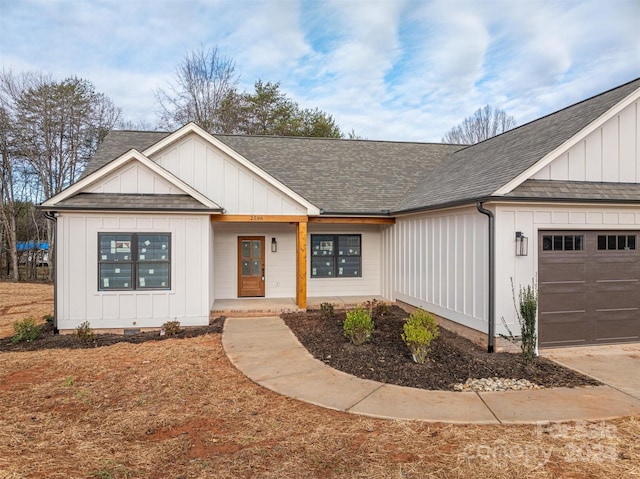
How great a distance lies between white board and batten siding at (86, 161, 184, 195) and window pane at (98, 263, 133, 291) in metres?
1.73

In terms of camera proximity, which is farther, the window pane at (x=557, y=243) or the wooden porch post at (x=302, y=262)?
the wooden porch post at (x=302, y=262)

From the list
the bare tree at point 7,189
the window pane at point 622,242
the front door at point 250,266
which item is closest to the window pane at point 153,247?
the front door at point 250,266

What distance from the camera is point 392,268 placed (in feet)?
39.0

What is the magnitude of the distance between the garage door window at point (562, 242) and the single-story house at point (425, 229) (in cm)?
2

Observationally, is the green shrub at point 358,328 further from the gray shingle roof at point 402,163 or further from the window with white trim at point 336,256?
the window with white trim at point 336,256

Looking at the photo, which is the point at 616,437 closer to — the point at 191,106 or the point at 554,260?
the point at 554,260

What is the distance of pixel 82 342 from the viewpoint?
7.64m

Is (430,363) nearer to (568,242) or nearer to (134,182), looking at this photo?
(568,242)

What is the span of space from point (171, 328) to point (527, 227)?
749 centimetres

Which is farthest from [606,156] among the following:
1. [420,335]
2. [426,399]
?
[426,399]

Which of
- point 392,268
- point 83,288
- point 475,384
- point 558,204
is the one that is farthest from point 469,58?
point 83,288

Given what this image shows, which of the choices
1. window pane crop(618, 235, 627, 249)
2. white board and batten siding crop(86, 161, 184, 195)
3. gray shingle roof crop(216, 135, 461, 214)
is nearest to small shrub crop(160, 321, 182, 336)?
white board and batten siding crop(86, 161, 184, 195)

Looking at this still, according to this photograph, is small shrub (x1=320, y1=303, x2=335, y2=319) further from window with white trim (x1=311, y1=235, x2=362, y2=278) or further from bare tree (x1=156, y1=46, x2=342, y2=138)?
bare tree (x1=156, y1=46, x2=342, y2=138)

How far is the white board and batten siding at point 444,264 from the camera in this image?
7.38 m
